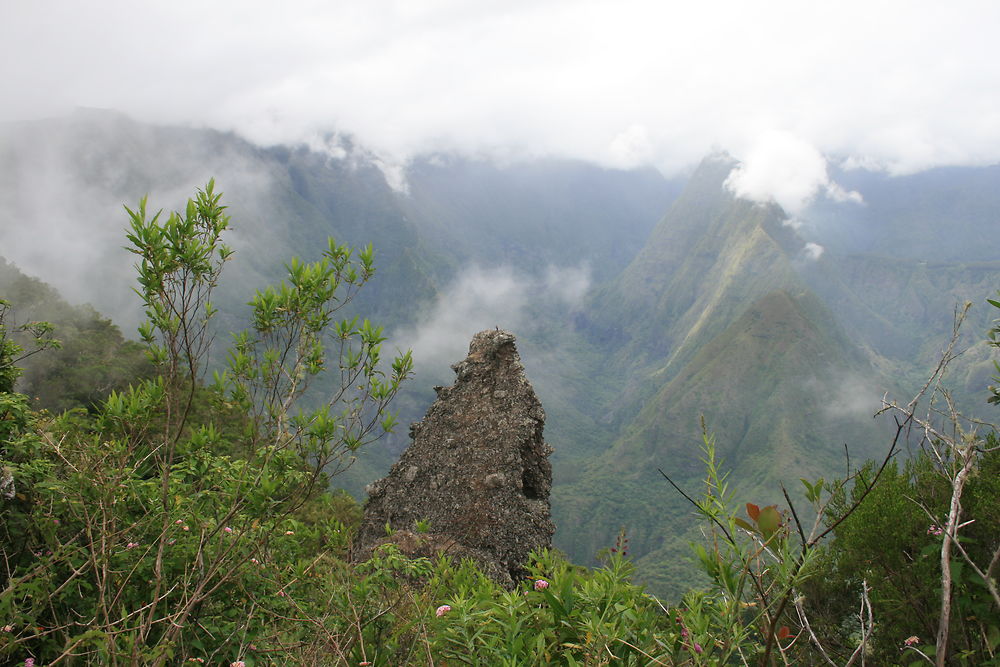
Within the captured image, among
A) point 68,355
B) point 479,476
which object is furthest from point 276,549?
point 68,355

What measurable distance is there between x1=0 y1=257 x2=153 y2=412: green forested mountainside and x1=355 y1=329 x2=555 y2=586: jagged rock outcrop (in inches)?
902

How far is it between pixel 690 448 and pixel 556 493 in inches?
1851

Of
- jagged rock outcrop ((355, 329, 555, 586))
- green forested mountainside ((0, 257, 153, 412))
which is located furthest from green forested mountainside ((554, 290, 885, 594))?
jagged rock outcrop ((355, 329, 555, 586))

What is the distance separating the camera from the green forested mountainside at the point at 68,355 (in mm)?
33406

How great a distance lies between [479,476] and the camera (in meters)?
13.2

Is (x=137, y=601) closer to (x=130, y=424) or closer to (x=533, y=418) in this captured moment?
(x=130, y=424)

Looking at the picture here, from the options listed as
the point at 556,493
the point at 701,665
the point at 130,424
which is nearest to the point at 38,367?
the point at 130,424

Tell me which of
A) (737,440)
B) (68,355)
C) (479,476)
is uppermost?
(737,440)

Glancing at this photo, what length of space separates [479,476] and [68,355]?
3575 centimetres

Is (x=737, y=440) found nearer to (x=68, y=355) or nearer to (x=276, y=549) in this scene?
(x=68, y=355)

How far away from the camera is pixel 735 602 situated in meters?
2.16

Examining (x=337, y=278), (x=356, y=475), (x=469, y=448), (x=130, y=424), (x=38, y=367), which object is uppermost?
(x=356, y=475)

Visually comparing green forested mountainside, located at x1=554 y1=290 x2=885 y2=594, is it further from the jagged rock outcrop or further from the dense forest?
the dense forest

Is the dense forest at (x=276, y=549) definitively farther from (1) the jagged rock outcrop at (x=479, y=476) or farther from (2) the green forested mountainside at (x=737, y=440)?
(2) the green forested mountainside at (x=737, y=440)
